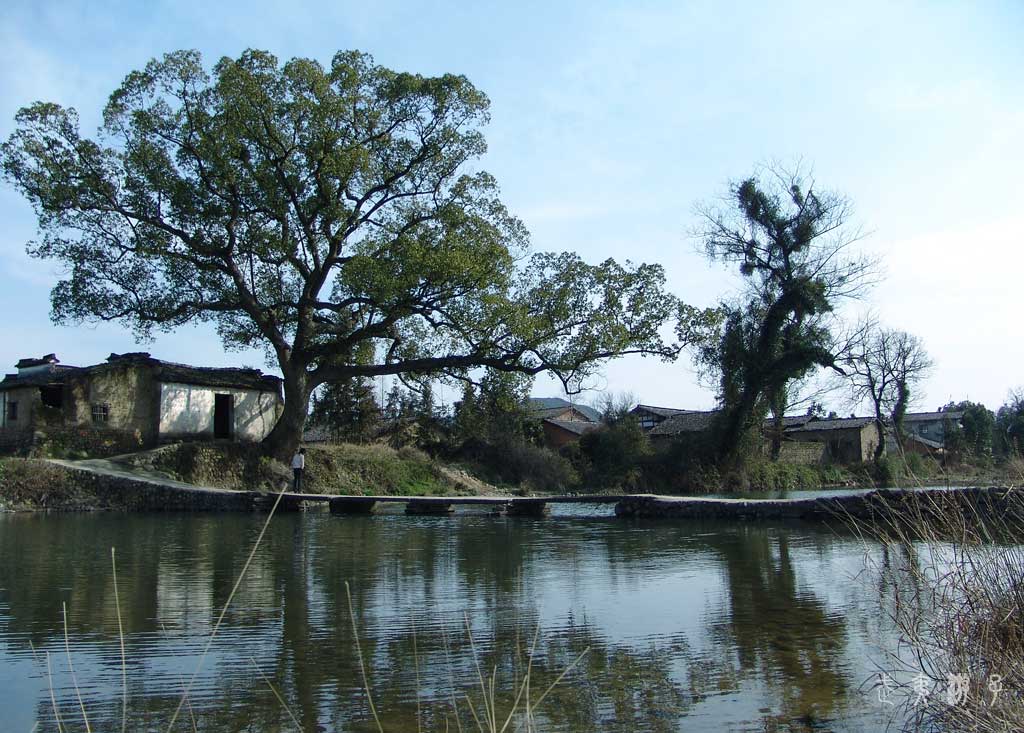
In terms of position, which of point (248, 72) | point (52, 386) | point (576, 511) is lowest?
point (576, 511)

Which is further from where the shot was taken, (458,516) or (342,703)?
(458,516)

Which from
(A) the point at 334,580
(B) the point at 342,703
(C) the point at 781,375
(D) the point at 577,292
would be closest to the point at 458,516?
(D) the point at 577,292

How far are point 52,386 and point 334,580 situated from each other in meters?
20.7

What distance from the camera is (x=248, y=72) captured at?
24.7m

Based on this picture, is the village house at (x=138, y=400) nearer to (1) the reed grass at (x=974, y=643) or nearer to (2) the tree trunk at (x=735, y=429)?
(2) the tree trunk at (x=735, y=429)

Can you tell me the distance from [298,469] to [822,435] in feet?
112

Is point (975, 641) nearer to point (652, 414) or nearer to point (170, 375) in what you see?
point (170, 375)

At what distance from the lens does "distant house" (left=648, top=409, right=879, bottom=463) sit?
45.4 m

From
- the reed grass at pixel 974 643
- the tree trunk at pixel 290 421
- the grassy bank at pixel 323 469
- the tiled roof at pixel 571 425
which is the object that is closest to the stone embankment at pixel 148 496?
the grassy bank at pixel 323 469

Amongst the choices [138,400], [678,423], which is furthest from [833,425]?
[138,400]

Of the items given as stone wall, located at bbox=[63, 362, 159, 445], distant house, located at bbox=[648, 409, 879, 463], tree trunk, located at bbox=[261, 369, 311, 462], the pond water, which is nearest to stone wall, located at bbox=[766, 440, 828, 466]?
distant house, located at bbox=[648, 409, 879, 463]

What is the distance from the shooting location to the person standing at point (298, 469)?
84.5ft

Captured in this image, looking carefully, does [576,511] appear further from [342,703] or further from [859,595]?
[342,703]

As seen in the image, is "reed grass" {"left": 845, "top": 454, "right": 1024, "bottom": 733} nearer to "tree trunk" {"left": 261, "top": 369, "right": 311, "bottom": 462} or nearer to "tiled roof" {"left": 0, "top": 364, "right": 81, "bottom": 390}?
"tree trunk" {"left": 261, "top": 369, "right": 311, "bottom": 462}
